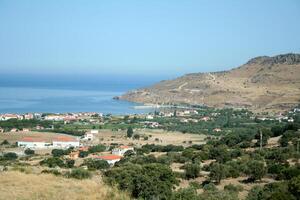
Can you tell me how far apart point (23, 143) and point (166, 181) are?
3538cm

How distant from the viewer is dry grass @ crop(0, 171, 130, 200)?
6.90m

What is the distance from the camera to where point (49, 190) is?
24.4ft

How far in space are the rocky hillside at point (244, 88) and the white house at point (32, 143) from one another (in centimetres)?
4557

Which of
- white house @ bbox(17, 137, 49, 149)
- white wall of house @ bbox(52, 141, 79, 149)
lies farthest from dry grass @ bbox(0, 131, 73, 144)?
white wall of house @ bbox(52, 141, 79, 149)

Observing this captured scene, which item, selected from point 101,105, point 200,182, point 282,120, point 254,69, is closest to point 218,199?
point 200,182

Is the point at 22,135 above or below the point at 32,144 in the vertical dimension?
above

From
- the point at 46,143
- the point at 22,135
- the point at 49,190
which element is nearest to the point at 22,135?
the point at 22,135

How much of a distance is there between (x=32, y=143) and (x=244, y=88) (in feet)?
210

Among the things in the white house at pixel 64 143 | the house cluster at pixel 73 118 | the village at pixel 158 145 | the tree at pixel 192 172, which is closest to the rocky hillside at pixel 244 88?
the village at pixel 158 145

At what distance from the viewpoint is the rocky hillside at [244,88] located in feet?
281

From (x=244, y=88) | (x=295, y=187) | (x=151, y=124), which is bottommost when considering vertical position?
(x=151, y=124)

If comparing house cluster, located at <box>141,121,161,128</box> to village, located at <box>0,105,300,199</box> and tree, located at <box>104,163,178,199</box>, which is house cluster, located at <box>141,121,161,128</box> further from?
tree, located at <box>104,163,178,199</box>

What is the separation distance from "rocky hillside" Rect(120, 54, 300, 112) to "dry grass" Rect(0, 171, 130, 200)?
237 feet

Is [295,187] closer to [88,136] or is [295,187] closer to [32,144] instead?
[32,144]
